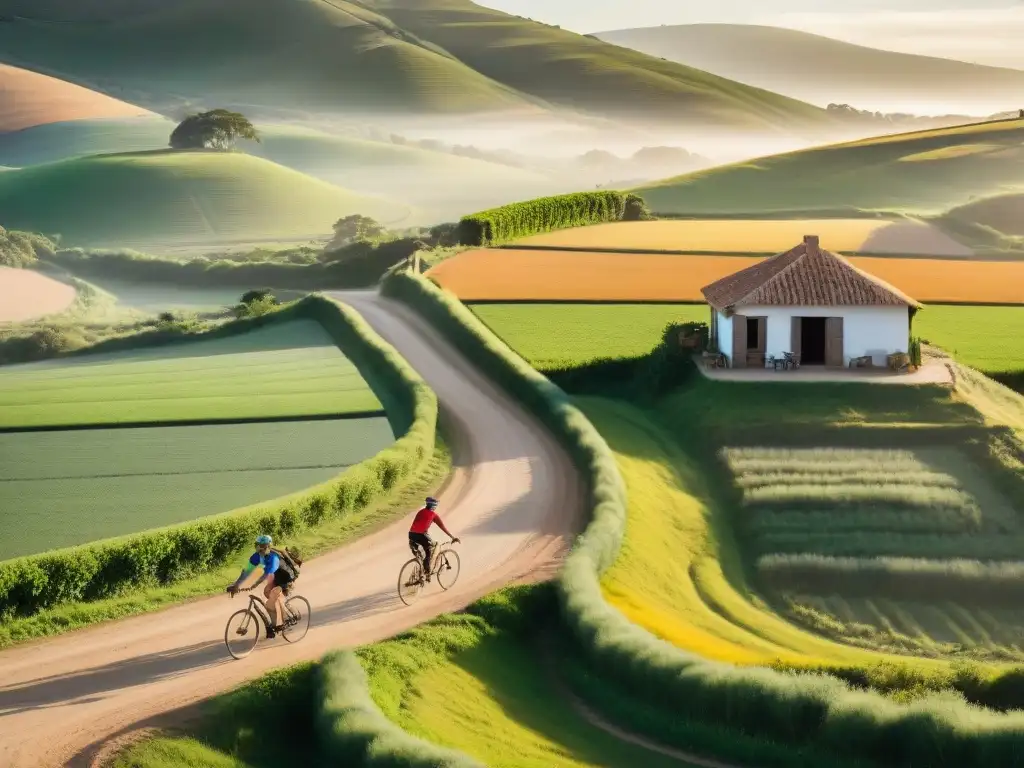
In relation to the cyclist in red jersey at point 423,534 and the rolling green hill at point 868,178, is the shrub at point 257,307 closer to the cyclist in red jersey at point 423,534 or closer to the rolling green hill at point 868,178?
the cyclist in red jersey at point 423,534

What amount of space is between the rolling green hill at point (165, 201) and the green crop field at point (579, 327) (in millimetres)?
84727

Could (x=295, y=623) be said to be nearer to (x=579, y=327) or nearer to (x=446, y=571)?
(x=446, y=571)

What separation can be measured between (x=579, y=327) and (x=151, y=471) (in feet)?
79.2

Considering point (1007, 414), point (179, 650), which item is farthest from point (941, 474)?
point (179, 650)

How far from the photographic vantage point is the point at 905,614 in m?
30.6

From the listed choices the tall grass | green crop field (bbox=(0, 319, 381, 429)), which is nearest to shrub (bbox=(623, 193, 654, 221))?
green crop field (bbox=(0, 319, 381, 429))

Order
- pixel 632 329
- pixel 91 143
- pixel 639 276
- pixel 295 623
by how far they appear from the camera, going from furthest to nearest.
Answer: pixel 91 143 < pixel 639 276 < pixel 632 329 < pixel 295 623

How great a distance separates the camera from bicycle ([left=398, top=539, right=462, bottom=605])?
25.0 meters

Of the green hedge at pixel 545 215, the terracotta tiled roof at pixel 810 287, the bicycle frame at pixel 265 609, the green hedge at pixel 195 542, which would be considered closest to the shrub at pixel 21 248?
the green hedge at pixel 545 215

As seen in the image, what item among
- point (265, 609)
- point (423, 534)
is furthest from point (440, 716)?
point (423, 534)

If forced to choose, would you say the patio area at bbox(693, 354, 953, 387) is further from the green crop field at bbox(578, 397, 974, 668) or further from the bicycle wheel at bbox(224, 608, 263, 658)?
the bicycle wheel at bbox(224, 608, 263, 658)

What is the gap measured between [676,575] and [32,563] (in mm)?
13348

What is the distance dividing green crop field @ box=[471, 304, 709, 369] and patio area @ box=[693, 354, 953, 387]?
484cm

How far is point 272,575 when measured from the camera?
22047 mm
